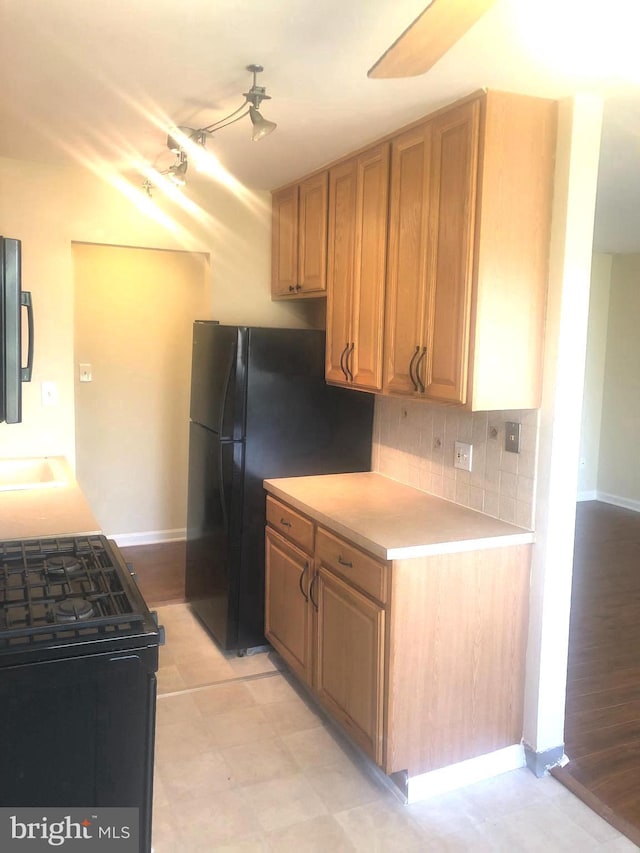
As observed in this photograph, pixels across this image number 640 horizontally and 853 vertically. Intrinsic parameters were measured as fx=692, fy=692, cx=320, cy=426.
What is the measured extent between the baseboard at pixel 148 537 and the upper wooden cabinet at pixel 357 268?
2.41 meters

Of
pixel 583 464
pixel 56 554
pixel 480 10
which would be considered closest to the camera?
pixel 480 10

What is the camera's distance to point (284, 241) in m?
3.66

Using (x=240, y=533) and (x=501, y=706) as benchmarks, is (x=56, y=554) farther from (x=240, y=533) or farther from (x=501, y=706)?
(x=501, y=706)

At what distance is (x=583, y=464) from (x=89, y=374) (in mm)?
4491

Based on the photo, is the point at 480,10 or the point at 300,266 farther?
the point at 300,266

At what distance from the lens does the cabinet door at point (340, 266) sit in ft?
9.85

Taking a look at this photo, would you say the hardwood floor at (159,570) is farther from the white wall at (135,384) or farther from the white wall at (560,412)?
the white wall at (560,412)

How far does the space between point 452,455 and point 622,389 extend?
407cm

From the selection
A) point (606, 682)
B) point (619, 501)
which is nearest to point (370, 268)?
point (606, 682)

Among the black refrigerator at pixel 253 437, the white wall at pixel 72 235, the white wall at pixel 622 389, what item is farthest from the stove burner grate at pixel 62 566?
the white wall at pixel 622 389

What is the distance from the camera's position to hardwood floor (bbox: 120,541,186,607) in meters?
4.05

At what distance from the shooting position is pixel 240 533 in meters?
3.23

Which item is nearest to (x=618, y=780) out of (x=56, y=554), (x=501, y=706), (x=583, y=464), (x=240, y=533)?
(x=501, y=706)

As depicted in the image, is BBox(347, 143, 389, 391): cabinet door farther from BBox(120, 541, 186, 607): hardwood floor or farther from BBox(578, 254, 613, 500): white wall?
BBox(578, 254, 613, 500): white wall
